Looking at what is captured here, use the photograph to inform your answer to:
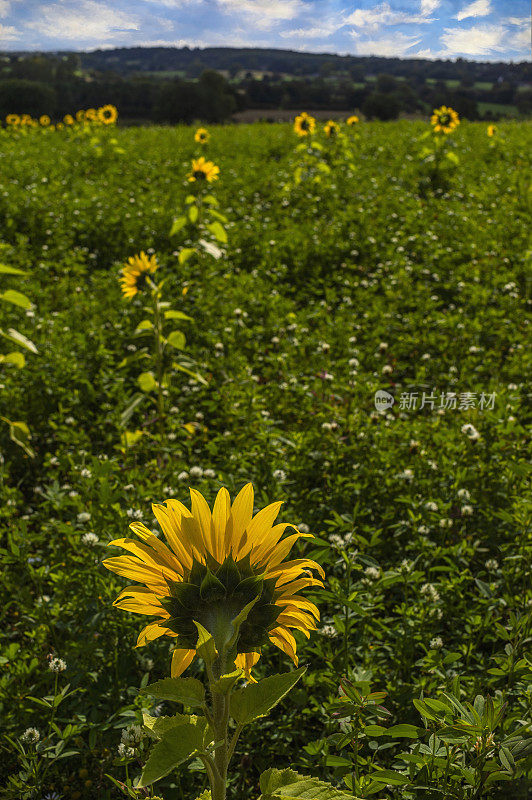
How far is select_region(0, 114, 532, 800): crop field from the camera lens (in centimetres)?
97

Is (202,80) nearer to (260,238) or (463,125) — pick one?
(463,125)

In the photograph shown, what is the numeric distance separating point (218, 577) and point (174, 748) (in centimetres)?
24

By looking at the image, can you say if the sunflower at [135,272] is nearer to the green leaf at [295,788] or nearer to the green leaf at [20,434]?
the green leaf at [20,434]

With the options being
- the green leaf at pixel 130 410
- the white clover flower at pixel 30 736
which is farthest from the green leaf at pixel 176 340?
the white clover flower at pixel 30 736

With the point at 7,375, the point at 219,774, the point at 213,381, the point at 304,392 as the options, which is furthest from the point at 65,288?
the point at 219,774

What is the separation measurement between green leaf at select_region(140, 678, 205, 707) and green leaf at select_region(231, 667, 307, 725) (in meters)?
0.06

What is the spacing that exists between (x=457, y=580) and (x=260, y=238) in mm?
4740

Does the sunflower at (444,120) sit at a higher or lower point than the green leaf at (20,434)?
higher

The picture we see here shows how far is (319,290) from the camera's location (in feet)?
16.5

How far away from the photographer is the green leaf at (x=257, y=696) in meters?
0.89

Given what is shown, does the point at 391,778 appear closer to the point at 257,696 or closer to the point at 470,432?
the point at 257,696

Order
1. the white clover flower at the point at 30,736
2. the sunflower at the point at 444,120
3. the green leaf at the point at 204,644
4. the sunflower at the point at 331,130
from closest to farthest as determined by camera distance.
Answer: the green leaf at the point at 204,644 < the white clover flower at the point at 30,736 < the sunflower at the point at 444,120 < the sunflower at the point at 331,130

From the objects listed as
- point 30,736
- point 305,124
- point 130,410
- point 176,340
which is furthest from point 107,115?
point 30,736

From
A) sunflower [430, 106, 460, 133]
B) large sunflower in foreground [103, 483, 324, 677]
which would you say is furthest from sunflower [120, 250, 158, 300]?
sunflower [430, 106, 460, 133]
